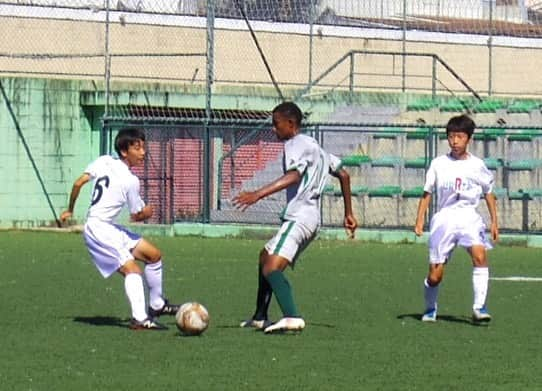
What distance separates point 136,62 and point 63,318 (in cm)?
2068

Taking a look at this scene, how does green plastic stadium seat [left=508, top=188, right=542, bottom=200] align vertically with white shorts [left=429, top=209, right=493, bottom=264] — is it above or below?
below

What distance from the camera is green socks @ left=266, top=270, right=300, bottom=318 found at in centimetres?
1230

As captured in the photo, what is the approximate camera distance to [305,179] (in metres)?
12.5

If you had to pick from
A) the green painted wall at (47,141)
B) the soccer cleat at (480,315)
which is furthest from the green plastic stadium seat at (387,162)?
the soccer cleat at (480,315)

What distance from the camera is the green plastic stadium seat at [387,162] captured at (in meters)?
29.4

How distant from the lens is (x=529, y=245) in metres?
26.0

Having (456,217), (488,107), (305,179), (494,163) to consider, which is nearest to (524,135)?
(494,163)

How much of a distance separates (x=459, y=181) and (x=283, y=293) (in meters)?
2.15

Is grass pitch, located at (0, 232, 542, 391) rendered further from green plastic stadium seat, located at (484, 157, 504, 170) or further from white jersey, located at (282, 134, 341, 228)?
green plastic stadium seat, located at (484, 157, 504, 170)

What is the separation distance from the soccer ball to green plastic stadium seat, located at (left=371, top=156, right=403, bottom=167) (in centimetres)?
1749

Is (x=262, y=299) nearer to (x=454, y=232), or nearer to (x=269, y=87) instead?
(x=454, y=232)

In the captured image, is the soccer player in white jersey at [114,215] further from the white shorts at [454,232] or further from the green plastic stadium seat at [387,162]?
the green plastic stadium seat at [387,162]

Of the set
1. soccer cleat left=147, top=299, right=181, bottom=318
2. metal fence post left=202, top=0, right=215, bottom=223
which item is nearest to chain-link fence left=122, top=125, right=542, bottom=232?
metal fence post left=202, top=0, right=215, bottom=223

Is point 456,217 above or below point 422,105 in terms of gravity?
below
